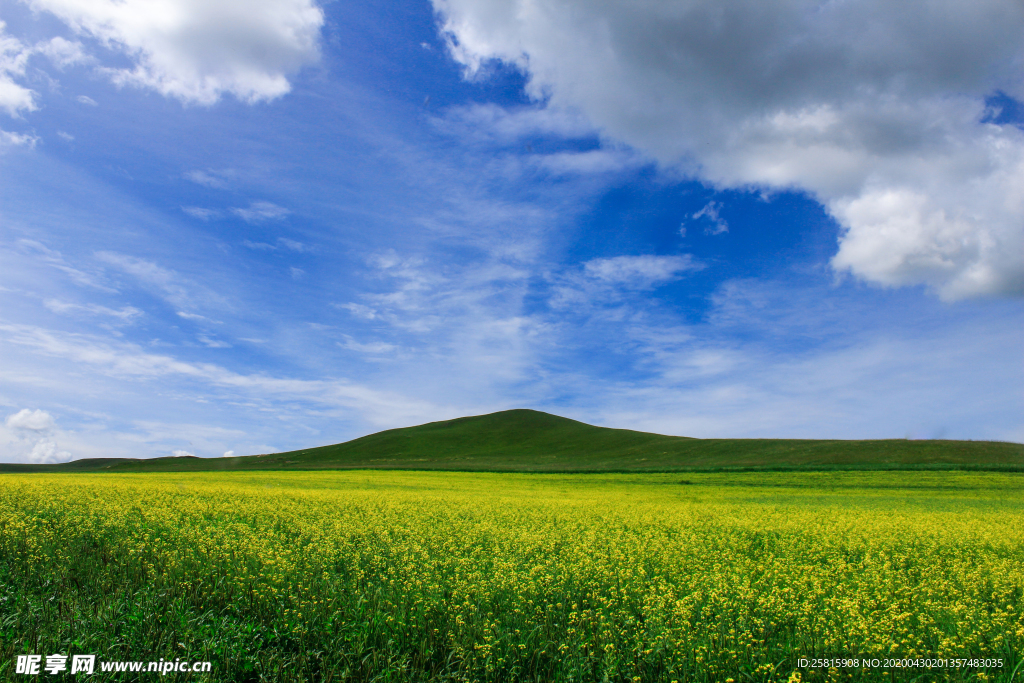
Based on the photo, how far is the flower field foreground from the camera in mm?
4508

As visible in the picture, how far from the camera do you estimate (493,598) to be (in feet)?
18.0

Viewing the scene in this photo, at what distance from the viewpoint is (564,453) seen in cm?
7712

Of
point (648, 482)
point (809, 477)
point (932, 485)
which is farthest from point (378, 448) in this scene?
point (932, 485)

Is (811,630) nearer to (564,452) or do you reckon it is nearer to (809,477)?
(809,477)

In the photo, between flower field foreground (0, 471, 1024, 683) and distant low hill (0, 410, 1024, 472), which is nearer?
flower field foreground (0, 471, 1024, 683)

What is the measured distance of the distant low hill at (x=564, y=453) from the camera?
43.8m

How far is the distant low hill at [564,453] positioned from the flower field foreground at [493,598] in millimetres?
37939

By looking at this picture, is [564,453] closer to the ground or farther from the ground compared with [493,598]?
closer to the ground

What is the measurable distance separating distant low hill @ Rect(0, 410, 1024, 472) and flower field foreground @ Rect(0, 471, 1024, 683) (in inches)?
1494

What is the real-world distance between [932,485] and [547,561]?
30.9 meters

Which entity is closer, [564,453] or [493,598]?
[493,598]

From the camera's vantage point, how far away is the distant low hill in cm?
4384

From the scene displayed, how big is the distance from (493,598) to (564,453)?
7366 centimetres

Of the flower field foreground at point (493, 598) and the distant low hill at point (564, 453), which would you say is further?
the distant low hill at point (564, 453)
